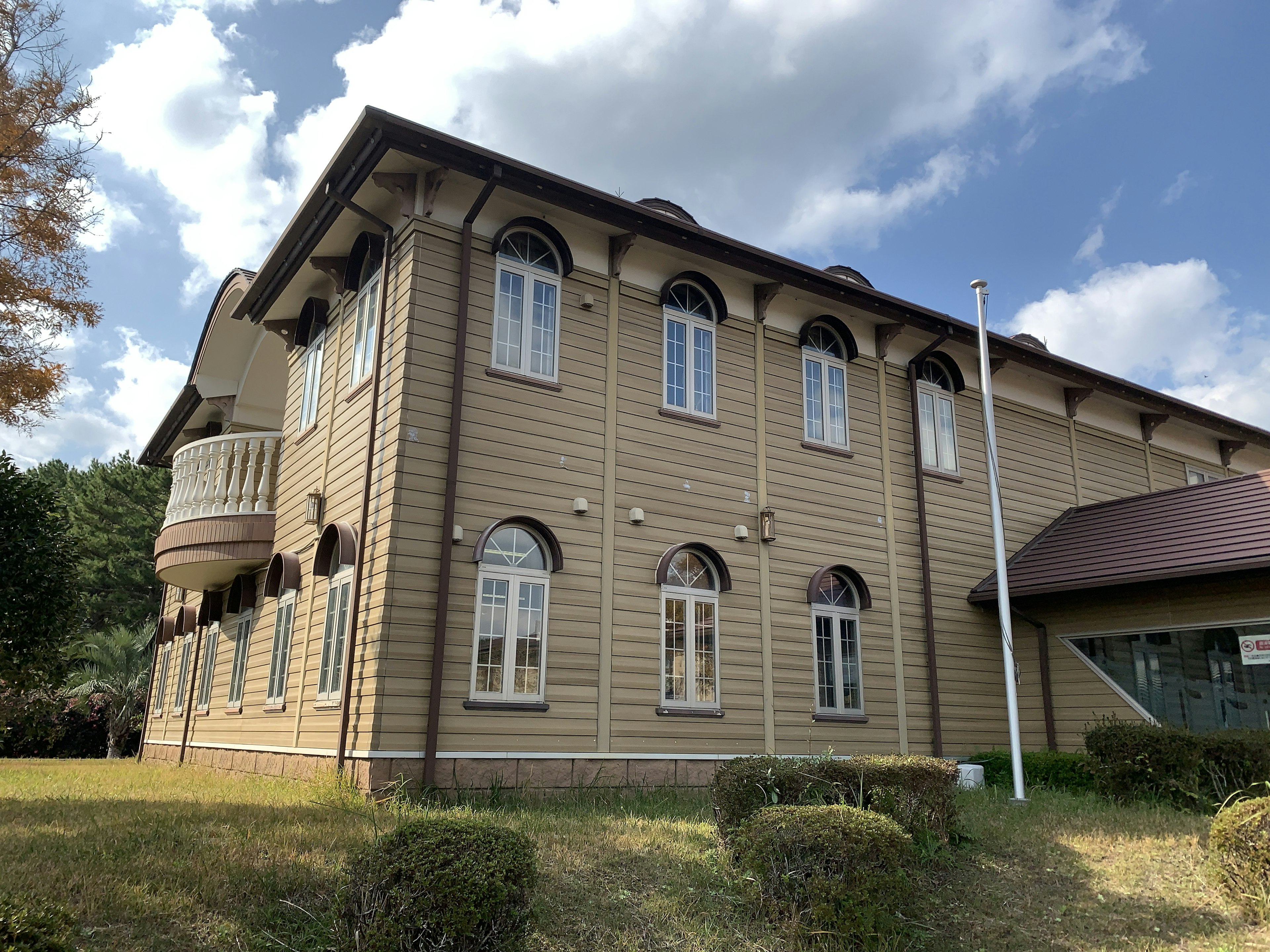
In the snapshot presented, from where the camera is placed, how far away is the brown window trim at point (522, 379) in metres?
10.6

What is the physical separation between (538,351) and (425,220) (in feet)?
6.18

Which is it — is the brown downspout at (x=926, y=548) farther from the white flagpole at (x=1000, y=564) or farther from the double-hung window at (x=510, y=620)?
the double-hung window at (x=510, y=620)

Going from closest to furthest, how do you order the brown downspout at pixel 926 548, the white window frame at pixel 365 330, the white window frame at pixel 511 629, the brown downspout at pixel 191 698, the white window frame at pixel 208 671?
the white window frame at pixel 511 629 → the white window frame at pixel 365 330 → the brown downspout at pixel 926 548 → the white window frame at pixel 208 671 → the brown downspout at pixel 191 698

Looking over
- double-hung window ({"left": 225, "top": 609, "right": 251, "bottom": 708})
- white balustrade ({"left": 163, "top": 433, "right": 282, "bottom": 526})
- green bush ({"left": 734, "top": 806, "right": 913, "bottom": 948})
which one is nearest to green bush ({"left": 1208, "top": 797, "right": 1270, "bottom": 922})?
green bush ({"left": 734, "top": 806, "right": 913, "bottom": 948})

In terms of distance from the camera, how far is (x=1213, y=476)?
18.9 meters

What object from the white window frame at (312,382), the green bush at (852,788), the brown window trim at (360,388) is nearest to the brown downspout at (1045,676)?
the green bush at (852,788)

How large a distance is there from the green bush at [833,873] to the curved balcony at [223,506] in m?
9.86

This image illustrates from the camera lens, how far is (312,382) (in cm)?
1366

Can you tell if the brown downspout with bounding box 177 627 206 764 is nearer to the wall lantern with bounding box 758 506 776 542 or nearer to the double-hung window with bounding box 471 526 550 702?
the double-hung window with bounding box 471 526 550 702

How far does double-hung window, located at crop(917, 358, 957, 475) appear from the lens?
1452 centimetres

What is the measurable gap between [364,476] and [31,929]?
7083 millimetres

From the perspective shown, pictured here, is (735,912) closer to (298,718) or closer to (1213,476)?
(298,718)

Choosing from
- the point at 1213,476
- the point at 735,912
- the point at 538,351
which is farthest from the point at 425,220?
the point at 1213,476

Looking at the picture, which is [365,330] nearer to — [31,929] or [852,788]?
[852,788]
